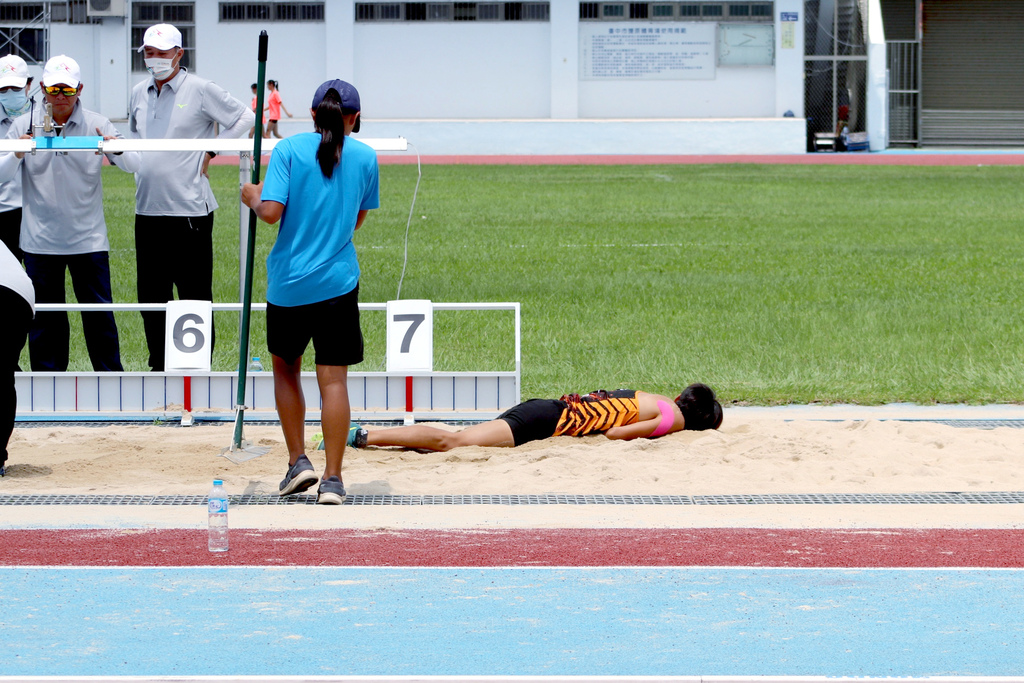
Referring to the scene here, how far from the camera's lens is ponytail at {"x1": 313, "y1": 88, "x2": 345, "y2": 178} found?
598 centimetres

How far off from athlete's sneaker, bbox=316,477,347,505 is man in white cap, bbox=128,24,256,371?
3168 millimetres

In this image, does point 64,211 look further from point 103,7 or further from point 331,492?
point 103,7

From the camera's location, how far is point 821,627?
446 centimetres

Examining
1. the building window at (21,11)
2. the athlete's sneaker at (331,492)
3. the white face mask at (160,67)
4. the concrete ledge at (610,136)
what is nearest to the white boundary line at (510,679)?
the athlete's sneaker at (331,492)

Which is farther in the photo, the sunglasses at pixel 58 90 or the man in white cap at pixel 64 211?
the man in white cap at pixel 64 211

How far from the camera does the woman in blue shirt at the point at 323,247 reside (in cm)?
601

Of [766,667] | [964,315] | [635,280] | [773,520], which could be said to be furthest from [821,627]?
[635,280]

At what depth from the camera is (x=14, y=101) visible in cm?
876

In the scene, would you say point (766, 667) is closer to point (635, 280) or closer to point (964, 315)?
point (964, 315)

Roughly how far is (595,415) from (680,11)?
35531 millimetres

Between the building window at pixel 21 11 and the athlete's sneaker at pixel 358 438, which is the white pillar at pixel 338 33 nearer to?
the building window at pixel 21 11

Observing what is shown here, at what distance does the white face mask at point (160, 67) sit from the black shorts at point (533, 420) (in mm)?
3201

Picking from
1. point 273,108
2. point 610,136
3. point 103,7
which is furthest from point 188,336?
point 103,7

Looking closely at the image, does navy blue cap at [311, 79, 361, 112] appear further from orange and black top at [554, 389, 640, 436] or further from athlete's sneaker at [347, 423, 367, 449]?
orange and black top at [554, 389, 640, 436]
